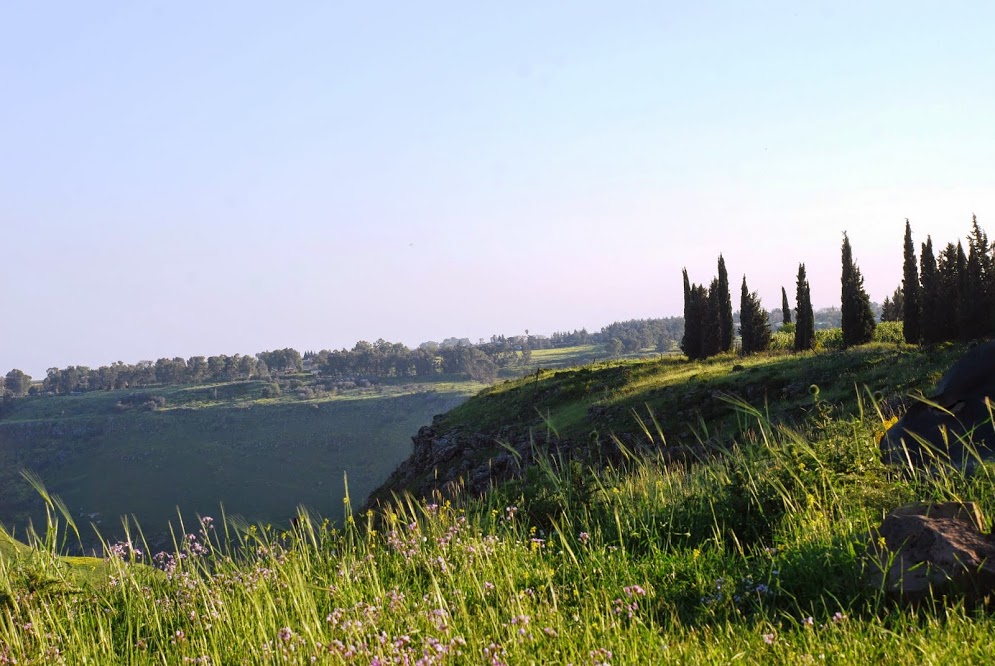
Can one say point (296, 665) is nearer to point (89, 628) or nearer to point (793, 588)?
point (89, 628)

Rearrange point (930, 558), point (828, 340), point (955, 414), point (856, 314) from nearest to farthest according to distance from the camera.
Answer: point (930, 558) → point (955, 414) → point (856, 314) → point (828, 340)

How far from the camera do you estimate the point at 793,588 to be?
5066mm

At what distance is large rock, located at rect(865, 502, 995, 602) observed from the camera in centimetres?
469

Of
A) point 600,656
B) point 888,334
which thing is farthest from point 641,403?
point 600,656

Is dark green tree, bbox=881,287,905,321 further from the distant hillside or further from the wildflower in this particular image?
the wildflower

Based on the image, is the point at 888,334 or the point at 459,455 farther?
the point at 888,334

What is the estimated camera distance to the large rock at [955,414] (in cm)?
852

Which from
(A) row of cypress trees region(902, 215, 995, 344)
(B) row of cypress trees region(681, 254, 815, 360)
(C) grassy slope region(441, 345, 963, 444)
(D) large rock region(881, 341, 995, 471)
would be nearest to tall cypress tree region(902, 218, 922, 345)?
(A) row of cypress trees region(902, 215, 995, 344)

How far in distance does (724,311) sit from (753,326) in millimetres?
2616

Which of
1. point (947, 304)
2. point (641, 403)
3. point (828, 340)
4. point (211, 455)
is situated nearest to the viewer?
point (641, 403)

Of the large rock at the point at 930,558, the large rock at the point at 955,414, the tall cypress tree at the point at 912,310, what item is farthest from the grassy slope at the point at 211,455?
the large rock at the point at 930,558

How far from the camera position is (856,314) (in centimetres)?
4925

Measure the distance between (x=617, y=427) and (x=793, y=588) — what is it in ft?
99.4

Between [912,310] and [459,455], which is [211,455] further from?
[912,310]
